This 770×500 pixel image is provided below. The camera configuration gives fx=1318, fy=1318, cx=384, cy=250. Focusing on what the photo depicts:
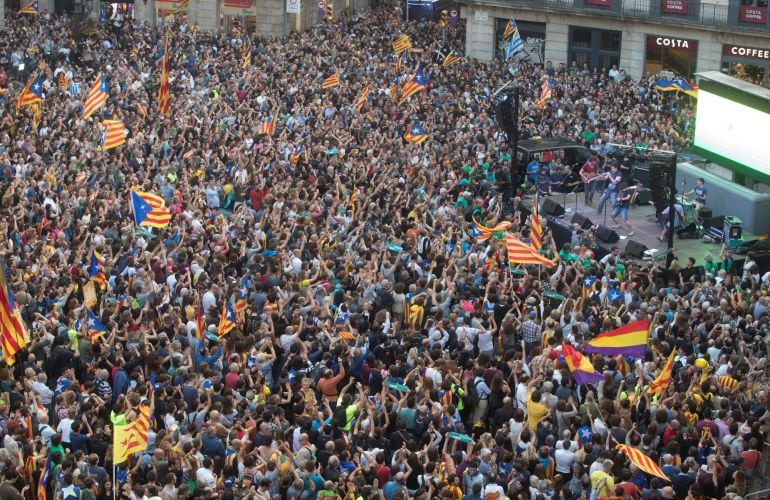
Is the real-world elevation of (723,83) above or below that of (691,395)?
above

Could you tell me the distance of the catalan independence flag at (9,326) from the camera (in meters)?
18.0

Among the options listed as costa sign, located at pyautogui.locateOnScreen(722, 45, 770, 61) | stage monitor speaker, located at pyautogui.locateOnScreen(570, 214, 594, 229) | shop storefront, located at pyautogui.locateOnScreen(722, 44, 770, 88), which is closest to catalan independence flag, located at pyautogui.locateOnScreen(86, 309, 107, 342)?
stage monitor speaker, located at pyautogui.locateOnScreen(570, 214, 594, 229)

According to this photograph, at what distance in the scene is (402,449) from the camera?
16484 mm

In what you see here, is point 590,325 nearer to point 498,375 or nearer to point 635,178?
point 498,375

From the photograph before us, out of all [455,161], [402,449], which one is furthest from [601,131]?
[402,449]

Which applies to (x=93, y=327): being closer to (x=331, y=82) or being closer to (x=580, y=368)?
(x=580, y=368)

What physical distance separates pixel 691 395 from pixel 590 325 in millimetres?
3135

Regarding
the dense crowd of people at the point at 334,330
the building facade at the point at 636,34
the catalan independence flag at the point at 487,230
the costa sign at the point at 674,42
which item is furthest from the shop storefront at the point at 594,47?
the catalan independence flag at the point at 487,230

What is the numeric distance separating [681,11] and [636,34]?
1.93 meters

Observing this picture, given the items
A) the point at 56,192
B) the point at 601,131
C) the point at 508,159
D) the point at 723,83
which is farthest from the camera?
the point at 601,131

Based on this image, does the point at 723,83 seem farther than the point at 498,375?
Yes

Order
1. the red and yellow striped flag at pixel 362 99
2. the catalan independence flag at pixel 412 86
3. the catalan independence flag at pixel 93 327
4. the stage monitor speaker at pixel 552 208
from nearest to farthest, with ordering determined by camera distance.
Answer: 1. the catalan independence flag at pixel 93 327
2. the stage monitor speaker at pixel 552 208
3. the red and yellow striped flag at pixel 362 99
4. the catalan independence flag at pixel 412 86

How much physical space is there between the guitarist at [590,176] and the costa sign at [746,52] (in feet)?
47.1

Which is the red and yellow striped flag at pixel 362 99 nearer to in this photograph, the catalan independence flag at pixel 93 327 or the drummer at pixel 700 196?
the drummer at pixel 700 196
